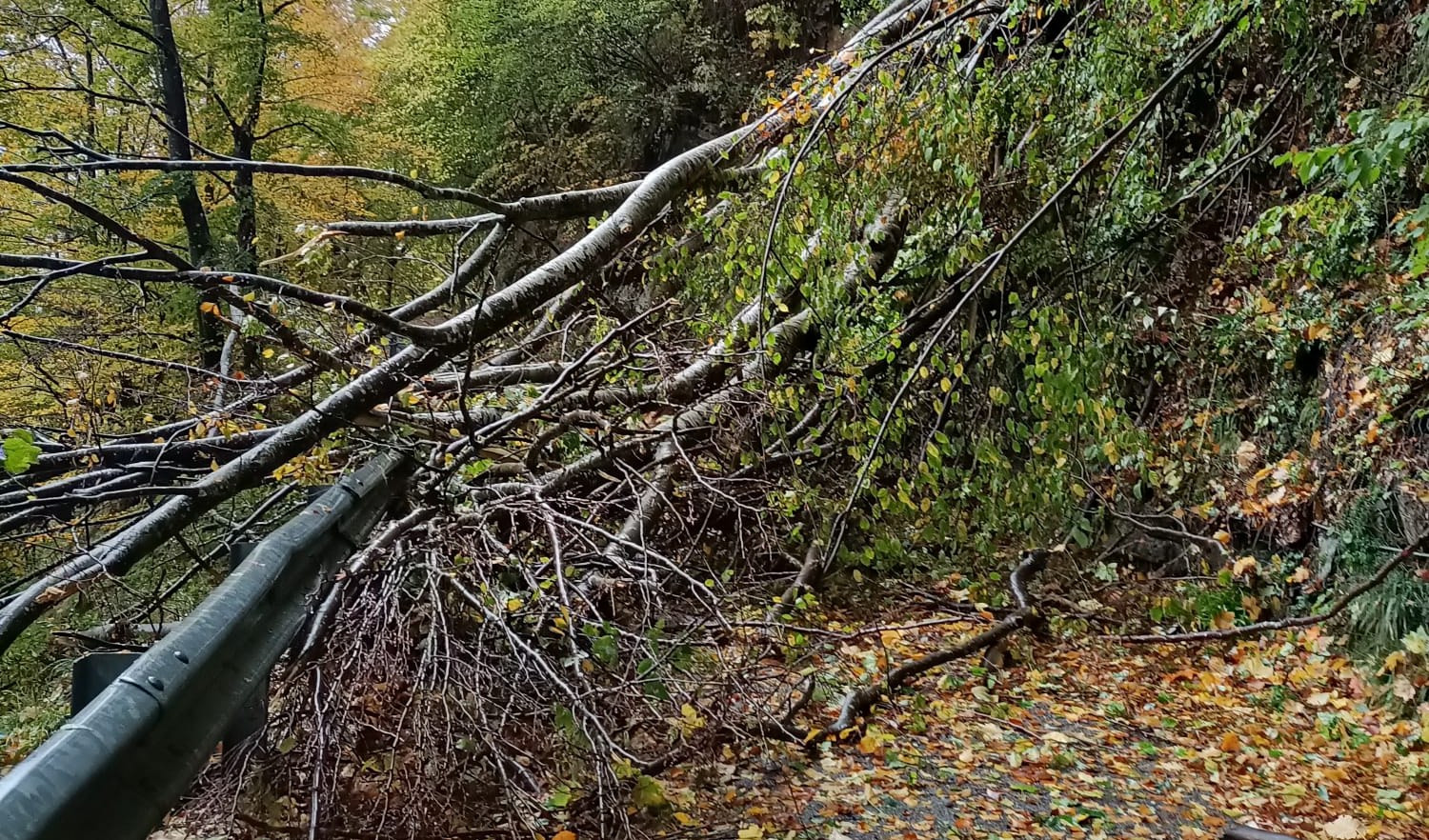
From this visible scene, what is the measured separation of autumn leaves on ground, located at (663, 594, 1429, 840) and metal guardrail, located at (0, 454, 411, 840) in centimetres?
174

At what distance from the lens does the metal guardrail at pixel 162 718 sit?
839 mm

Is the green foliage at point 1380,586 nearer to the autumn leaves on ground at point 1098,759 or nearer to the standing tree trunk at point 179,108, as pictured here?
the autumn leaves on ground at point 1098,759

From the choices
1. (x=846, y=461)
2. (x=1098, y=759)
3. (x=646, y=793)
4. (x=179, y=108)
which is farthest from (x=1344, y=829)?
(x=179, y=108)

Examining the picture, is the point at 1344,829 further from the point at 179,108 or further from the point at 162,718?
the point at 179,108

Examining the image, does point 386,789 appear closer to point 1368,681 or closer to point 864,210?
point 864,210

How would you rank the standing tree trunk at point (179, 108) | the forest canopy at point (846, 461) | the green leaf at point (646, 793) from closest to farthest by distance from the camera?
the forest canopy at point (846, 461), the green leaf at point (646, 793), the standing tree trunk at point (179, 108)

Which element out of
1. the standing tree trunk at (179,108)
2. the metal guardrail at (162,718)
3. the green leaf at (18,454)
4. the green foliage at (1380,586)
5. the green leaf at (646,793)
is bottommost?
the green foliage at (1380,586)

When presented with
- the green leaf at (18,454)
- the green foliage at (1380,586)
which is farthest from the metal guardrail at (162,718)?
the green foliage at (1380,586)

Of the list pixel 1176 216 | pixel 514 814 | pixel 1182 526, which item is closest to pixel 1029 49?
pixel 1176 216

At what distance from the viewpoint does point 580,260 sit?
11.2 feet

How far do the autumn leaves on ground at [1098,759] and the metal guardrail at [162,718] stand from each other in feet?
5.71

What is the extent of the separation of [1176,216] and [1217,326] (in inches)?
37.4

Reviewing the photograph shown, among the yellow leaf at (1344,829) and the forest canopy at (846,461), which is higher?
the forest canopy at (846,461)

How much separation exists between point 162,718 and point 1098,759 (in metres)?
4.13
